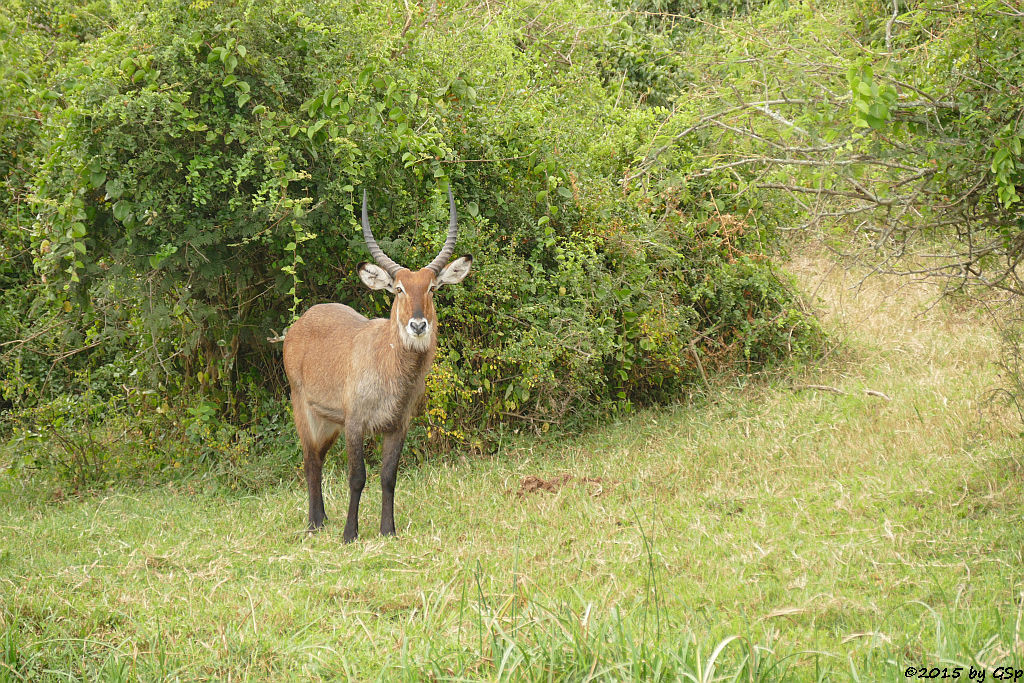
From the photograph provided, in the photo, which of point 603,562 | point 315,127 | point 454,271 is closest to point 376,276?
point 454,271

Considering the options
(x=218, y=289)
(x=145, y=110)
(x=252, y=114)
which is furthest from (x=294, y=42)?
(x=218, y=289)

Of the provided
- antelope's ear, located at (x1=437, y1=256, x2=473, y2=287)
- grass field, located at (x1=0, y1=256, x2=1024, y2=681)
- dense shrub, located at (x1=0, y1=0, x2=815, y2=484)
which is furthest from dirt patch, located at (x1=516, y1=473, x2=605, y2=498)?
antelope's ear, located at (x1=437, y1=256, x2=473, y2=287)

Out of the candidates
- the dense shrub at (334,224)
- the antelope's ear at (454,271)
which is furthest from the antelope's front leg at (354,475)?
the dense shrub at (334,224)

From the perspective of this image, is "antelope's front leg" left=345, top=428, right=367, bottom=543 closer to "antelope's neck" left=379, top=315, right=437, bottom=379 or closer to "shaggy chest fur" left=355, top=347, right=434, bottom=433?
"shaggy chest fur" left=355, top=347, right=434, bottom=433

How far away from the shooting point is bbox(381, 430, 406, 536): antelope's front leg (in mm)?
6430

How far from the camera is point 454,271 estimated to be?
6629 mm

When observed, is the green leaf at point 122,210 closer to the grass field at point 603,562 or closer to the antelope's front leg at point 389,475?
the grass field at point 603,562

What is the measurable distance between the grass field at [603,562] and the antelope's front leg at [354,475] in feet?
0.53

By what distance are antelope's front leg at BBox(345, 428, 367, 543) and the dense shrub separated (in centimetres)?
147

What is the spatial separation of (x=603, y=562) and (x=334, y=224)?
12.8ft

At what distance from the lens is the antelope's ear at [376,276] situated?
6.55 m

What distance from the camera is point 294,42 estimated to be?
7.65 meters

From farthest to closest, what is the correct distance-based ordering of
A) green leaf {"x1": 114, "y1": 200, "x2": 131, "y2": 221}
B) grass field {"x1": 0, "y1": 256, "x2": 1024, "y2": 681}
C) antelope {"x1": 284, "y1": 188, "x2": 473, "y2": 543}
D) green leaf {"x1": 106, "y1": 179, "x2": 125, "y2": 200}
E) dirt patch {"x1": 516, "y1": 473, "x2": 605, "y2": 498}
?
1. green leaf {"x1": 114, "y1": 200, "x2": 131, "y2": 221}
2. green leaf {"x1": 106, "y1": 179, "x2": 125, "y2": 200}
3. dirt patch {"x1": 516, "y1": 473, "x2": 605, "y2": 498}
4. antelope {"x1": 284, "y1": 188, "x2": 473, "y2": 543}
5. grass field {"x1": 0, "y1": 256, "x2": 1024, "y2": 681}

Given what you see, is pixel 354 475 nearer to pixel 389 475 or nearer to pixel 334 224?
pixel 389 475
